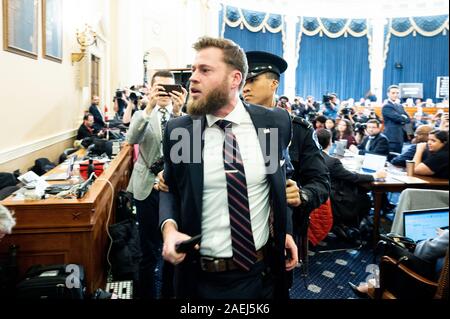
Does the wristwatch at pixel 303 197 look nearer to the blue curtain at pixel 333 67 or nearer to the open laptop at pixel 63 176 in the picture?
the open laptop at pixel 63 176

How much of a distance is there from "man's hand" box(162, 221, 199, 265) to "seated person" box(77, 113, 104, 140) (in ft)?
14.9

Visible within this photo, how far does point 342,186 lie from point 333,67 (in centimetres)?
1312

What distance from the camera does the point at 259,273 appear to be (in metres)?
1.24

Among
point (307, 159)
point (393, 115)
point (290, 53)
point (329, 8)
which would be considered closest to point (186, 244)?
point (307, 159)

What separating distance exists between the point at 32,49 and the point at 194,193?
10.9 ft

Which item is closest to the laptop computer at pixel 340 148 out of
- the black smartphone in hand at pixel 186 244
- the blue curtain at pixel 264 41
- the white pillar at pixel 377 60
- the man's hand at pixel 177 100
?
the man's hand at pixel 177 100

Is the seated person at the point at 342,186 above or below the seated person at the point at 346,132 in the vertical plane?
below

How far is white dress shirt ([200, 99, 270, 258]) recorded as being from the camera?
1179 millimetres

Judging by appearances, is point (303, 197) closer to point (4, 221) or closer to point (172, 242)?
point (172, 242)

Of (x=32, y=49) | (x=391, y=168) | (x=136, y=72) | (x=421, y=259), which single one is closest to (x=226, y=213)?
(x=421, y=259)

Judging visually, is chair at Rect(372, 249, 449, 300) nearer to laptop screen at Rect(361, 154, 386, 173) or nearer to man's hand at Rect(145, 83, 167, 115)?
man's hand at Rect(145, 83, 167, 115)

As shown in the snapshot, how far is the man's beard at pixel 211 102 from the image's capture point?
1200 millimetres

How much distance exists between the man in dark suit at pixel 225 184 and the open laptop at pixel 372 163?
3.34m

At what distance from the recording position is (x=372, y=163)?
4336mm
